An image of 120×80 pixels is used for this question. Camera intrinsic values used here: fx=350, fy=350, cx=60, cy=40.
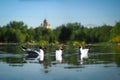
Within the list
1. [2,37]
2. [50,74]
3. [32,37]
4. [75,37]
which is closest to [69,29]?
[75,37]

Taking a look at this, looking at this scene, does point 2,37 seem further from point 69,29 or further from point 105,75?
point 105,75

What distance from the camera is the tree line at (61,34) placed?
411ft

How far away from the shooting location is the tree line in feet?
411

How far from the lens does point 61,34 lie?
126 metres

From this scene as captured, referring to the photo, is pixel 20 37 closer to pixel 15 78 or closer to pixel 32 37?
pixel 32 37

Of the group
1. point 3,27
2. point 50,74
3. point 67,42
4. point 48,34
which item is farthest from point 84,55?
point 3,27

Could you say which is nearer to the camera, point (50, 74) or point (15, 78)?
point (15, 78)

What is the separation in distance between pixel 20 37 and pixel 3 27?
1119 cm

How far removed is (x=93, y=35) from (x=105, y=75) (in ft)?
347

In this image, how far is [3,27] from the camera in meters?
146

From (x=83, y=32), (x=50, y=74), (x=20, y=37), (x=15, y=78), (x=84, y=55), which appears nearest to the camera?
(x=15, y=78)

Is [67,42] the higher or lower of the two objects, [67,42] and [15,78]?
the higher

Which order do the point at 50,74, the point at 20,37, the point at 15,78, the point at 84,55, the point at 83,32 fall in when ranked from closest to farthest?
the point at 15,78
the point at 50,74
the point at 84,55
the point at 83,32
the point at 20,37

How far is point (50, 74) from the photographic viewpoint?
70.7 ft
